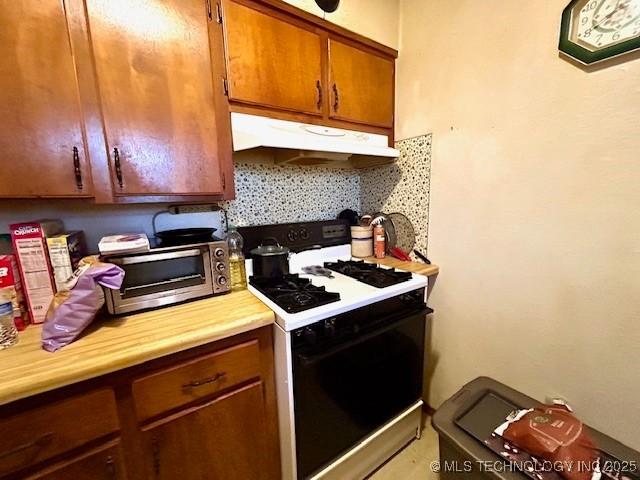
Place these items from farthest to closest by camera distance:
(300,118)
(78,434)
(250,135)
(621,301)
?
1. (300,118)
2. (250,135)
3. (621,301)
4. (78,434)

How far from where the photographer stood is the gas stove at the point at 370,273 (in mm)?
1263

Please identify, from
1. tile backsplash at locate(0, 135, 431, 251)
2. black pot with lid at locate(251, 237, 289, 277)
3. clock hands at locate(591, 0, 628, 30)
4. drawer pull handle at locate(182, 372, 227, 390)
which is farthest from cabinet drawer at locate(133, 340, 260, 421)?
clock hands at locate(591, 0, 628, 30)

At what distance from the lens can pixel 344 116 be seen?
1.40 meters

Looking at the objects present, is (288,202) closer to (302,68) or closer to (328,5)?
(302,68)

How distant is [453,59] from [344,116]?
59 centimetres

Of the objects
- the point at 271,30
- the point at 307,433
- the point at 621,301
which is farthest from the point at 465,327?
the point at 271,30

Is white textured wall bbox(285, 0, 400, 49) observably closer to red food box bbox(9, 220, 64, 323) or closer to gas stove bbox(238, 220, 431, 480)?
gas stove bbox(238, 220, 431, 480)

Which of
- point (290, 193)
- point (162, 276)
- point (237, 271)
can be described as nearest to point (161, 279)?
point (162, 276)

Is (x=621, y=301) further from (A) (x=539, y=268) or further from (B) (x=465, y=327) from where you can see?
(B) (x=465, y=327)

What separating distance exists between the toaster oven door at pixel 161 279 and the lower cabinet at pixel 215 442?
0.40 m

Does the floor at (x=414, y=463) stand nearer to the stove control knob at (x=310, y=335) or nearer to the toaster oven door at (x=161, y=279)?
the stove control knob at (x=310, y=335)

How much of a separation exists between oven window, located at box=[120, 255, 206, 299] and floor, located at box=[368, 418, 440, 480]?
131cm

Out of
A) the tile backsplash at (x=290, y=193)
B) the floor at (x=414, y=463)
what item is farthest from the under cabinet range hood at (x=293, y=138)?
the floor at (x=414, y=463)

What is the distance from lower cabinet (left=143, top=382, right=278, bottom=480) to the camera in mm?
840
